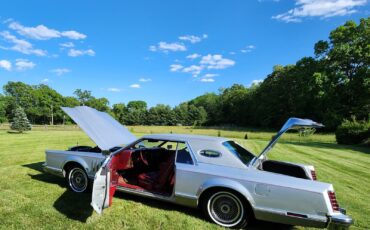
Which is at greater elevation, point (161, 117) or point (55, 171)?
point (161, 117)

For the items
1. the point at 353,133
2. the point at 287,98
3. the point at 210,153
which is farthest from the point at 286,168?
the point at 287,98

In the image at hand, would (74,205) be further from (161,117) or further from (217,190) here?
(161,117)

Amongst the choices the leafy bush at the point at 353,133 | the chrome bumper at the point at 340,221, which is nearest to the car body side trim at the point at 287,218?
the chrome bumper at the point at 340,221

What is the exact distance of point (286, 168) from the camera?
213 inches

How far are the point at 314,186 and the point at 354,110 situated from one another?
41.7 m

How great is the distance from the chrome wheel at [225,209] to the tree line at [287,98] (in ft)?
119

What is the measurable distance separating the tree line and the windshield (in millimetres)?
35206

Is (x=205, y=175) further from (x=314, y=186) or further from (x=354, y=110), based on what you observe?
(x=354, y=110)

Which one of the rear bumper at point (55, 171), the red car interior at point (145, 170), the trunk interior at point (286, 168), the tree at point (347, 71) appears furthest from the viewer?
the tree at point (347, 71)

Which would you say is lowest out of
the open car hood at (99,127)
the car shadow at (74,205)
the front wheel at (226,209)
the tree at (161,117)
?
the car shadow at (74,205)

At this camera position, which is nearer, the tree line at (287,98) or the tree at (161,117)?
the tree line at (287,98)

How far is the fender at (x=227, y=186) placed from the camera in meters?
4.24

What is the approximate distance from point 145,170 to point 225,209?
2.39 meters

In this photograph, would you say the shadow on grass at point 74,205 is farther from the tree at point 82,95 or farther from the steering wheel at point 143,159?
the tree at point 82,95
